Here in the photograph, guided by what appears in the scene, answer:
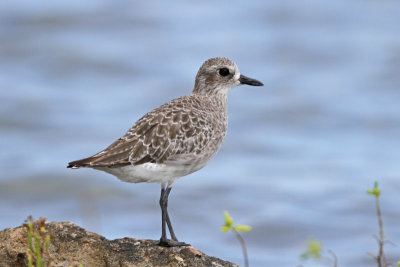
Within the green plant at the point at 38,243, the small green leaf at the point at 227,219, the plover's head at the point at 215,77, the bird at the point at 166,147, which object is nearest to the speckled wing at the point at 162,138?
the bird at the point at 166,147

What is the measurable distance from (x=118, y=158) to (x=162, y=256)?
1178mm

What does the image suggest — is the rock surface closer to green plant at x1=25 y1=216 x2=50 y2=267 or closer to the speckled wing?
green plant at x1=25 y1=216 x2=50 y2=267

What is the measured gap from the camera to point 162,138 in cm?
927

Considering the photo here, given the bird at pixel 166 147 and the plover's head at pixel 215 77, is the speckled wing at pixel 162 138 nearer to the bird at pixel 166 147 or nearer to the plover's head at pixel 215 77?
the bird at pixel 166 147

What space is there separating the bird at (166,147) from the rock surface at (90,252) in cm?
43

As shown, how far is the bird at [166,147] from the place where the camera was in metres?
8.86

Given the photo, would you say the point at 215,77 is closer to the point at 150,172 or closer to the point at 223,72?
the point at 223,72

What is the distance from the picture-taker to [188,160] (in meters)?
Result: 9.23

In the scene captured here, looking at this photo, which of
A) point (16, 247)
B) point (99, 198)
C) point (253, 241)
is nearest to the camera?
point (16, 247)

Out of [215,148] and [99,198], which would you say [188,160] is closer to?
[215,148]

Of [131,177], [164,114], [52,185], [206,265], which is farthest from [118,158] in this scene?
[52,185]

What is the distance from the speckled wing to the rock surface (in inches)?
32.9

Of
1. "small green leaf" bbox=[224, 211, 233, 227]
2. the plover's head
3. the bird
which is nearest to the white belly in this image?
the bird

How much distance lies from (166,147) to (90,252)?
1.62m
